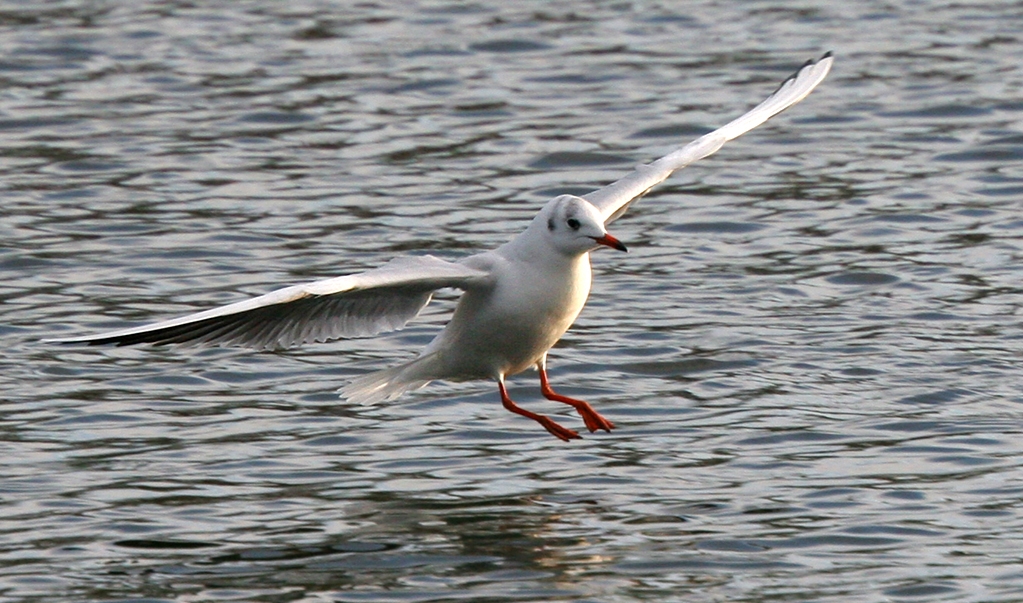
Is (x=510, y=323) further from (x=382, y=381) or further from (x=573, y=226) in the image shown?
(x=382, y=381)

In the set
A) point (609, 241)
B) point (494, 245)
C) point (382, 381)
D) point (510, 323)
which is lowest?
point (494, 245)

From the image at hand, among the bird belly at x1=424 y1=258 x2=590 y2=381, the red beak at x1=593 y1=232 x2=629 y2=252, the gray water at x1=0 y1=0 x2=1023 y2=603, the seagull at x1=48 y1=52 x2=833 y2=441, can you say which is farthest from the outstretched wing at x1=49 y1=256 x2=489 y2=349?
the gray water at x1=0 y1=0 x2=1023 y2=603

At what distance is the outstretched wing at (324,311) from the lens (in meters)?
7.99

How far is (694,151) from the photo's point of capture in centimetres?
1056

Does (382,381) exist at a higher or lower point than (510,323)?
lower

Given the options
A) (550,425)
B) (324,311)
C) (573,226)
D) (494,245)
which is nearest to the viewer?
(573,226)

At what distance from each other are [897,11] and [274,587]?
12283 millimetres

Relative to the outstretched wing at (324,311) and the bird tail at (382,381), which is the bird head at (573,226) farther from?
the bird tail at (382,381)

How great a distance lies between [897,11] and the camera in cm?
1877

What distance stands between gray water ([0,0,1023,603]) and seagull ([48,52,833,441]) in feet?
1.38

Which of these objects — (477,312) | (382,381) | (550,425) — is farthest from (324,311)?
(550,425)

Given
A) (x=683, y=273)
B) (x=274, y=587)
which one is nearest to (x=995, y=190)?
(x=683, y=273)

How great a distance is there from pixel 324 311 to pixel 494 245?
3.76 m

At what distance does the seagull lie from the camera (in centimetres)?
877
